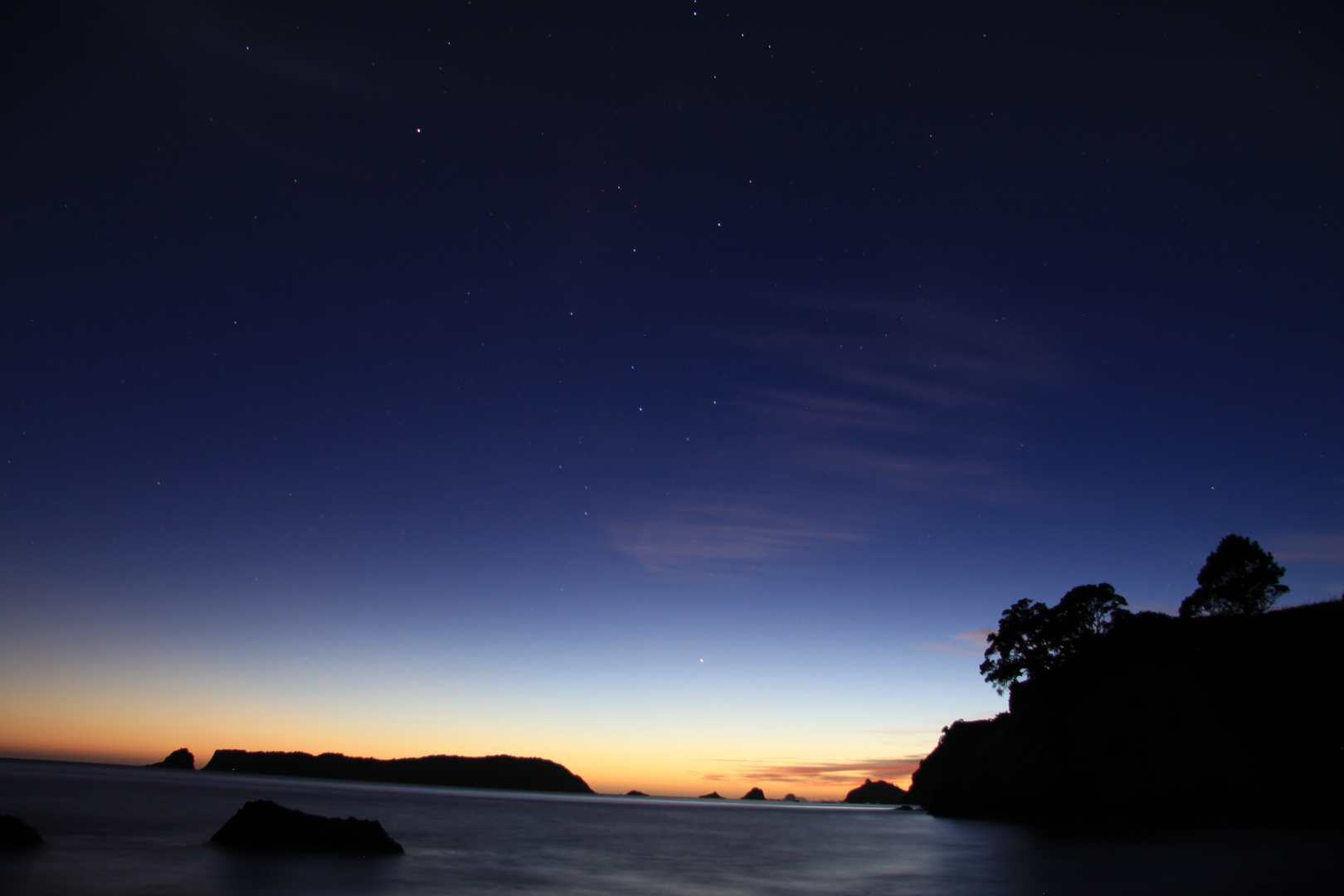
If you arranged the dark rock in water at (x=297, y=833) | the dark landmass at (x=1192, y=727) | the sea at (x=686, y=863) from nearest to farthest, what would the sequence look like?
the sea at (x=686, y=863)
the dark rock in water at (x=297, y=833)
the dark landmass at (x=1192, y=727)

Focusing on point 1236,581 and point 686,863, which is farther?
point 1236,581

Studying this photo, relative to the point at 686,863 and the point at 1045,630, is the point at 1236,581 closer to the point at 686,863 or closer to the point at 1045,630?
the point at 1045,630

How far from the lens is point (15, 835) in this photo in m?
22.7

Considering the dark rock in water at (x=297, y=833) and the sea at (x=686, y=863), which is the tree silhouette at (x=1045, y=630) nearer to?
the sea at (x=686, y=863)

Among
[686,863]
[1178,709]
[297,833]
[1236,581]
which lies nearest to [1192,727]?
[1178,709]

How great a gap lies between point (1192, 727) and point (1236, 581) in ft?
58.3

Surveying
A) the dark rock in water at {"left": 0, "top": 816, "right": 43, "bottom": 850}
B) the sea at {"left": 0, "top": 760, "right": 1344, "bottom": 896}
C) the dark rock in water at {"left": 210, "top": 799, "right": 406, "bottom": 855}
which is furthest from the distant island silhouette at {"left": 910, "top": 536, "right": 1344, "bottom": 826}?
the dark rock in water at {"left": 0, "top": 816, "right": 43, "bottom": 850}

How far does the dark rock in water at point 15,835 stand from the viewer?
877 inches

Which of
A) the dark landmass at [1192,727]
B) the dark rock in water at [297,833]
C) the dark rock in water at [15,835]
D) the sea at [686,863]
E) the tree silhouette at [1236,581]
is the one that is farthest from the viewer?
the tree silhouette at [1236,581]

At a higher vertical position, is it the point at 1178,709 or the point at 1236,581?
the point at 1236,581

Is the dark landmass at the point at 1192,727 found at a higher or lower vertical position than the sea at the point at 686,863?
higher

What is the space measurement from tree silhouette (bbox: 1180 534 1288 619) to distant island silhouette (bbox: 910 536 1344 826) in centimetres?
9

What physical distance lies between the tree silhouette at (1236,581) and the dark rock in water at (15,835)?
67.2 meters

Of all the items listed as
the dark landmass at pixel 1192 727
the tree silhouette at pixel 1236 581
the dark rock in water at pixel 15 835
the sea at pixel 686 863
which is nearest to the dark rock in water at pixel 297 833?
the sea at pixel 686 863
